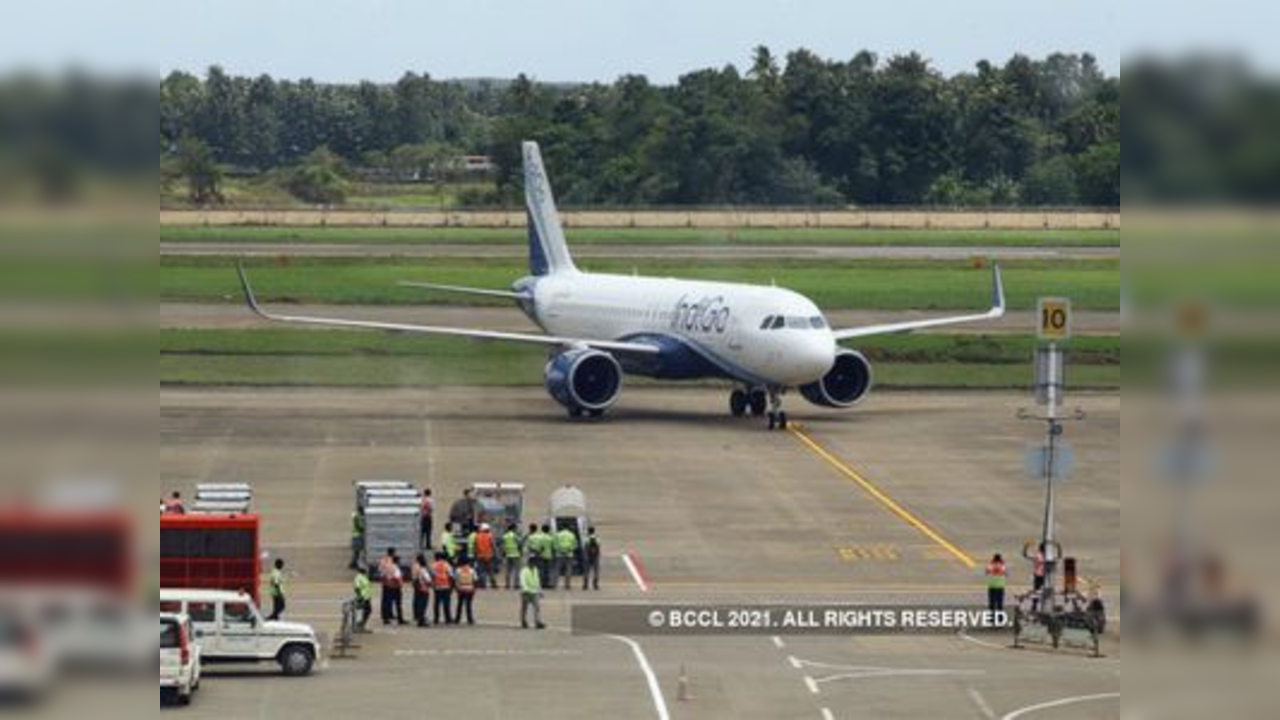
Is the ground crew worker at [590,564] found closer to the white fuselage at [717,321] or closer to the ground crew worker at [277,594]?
the ground crew worker at [277,594]

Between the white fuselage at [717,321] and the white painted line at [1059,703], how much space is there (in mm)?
44210

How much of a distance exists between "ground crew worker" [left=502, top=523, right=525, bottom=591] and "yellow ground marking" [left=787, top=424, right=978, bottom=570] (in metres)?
11.1

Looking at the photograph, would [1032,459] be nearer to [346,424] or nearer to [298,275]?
[346,424]

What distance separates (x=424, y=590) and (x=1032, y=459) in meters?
13.7

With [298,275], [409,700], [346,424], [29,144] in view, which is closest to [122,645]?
[29,144]

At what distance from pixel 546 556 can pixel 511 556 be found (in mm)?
1429

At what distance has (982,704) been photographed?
45.4 meters

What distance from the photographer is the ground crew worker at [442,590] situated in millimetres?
55906

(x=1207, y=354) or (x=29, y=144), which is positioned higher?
(x=29, y=144)

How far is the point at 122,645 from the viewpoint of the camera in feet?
20.6

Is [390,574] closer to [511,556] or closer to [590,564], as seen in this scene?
[590,564]

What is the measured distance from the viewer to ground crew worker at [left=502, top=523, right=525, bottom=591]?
6209 centimetres

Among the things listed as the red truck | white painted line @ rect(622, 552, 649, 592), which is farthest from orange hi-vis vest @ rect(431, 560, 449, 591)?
white painted line @ rect(622, 552, 649, 592)

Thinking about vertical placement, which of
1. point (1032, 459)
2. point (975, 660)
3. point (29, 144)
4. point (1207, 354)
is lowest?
point (975, 660)
